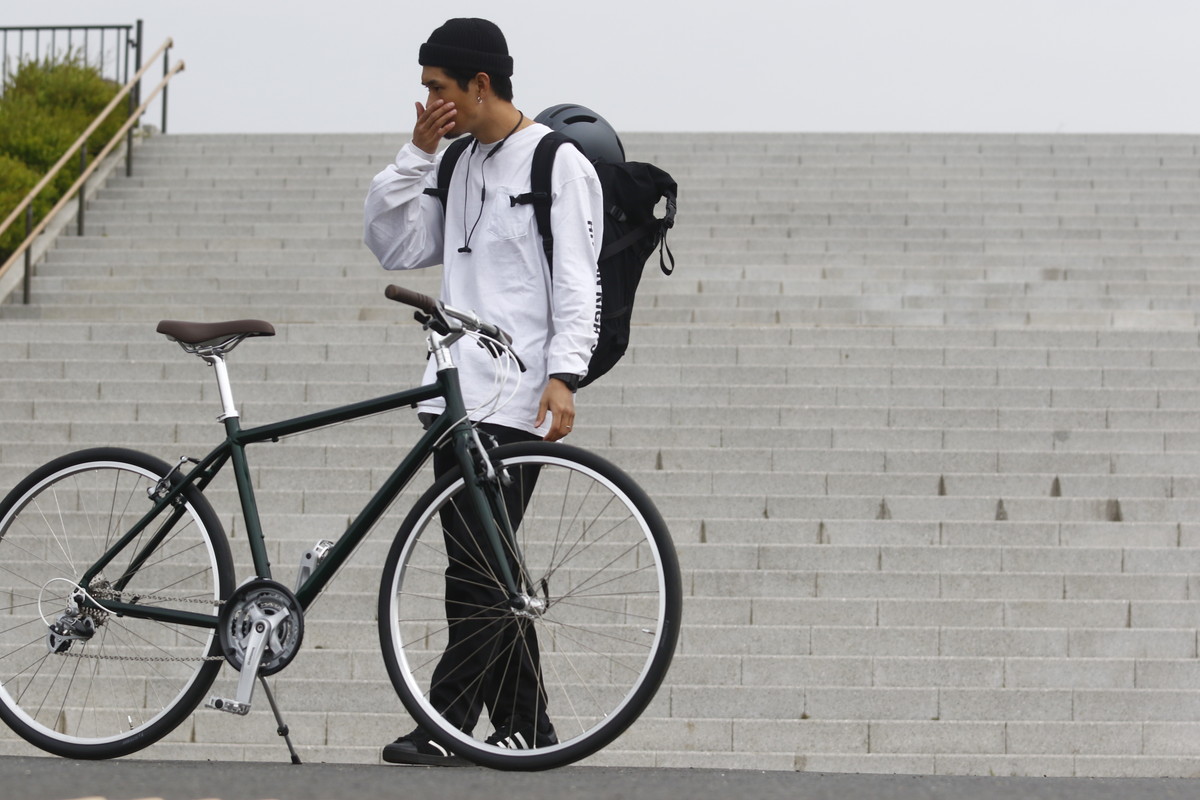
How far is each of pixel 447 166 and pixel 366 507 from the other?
2.95 ft

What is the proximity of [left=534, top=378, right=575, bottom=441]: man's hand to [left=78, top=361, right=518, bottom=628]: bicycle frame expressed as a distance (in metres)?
0.22

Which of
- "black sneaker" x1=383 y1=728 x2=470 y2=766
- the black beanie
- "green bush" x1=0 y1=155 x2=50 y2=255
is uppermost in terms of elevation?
"green bush" x1=0 y1=155 x2=50 y2=255

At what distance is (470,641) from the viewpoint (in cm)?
372

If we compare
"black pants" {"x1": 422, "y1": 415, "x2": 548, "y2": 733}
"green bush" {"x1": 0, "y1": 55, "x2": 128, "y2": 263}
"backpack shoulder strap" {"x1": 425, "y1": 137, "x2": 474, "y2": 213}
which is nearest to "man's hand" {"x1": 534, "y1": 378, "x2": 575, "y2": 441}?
"black pants" {"x1": 422, "y1": 415, "x2": 548, "y2": 733}

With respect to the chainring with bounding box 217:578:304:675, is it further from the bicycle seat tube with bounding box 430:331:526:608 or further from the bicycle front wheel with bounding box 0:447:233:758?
the bicycle seat tube with bounding box 430:331:526:608

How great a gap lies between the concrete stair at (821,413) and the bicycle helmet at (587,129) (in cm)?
237

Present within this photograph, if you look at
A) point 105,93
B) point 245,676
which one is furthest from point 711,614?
point 105,93

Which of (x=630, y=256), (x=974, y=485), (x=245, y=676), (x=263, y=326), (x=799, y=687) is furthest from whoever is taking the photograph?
(x=974, y=485)

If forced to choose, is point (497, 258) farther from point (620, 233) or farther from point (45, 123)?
point (45, 123)

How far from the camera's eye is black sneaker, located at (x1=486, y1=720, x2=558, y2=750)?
3.62m

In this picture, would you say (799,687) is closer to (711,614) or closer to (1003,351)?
(711,614)

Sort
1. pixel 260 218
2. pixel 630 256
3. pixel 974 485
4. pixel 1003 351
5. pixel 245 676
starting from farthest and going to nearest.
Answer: pixel 260 218 < pixel 1003 351 < pixel 974 485 < pixel 630 256 < pixel 245 676

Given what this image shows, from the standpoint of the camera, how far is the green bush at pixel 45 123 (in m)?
13.6

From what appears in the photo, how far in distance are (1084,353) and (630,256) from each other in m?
6.59
